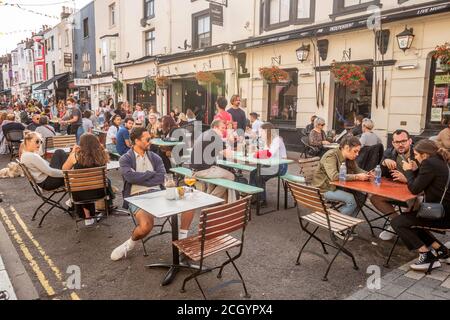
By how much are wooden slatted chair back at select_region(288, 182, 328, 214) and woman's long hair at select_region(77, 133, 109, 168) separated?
10.0 feet

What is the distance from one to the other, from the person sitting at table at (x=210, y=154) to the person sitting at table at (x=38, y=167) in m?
2.29

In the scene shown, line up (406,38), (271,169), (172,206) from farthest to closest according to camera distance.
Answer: (406,38) < (271,169) < (172,206)

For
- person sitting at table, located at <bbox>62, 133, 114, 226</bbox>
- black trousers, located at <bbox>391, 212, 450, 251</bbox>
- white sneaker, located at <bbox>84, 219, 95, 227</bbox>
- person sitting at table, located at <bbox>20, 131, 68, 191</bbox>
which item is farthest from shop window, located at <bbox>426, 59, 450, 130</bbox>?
person sitting at table, located at <bbox>20, 131, 68, 191</bbox>

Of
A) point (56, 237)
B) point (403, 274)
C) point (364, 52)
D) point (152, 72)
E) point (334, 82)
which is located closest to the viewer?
point (403, 274)

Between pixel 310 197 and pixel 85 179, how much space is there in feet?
10.7

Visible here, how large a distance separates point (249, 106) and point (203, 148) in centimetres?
889

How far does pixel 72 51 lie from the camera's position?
3098 cm

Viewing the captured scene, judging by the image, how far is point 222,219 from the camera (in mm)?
3285

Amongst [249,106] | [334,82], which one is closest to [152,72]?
[249,106]

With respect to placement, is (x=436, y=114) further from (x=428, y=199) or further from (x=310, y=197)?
(x=310, y=197)

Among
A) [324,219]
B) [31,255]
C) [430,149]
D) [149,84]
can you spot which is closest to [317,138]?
[324,219]

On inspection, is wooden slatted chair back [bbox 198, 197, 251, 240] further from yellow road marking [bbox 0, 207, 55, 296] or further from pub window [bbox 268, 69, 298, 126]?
pub window [bbox 268, 69, 298, 126]

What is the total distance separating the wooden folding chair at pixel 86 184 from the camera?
501cm
